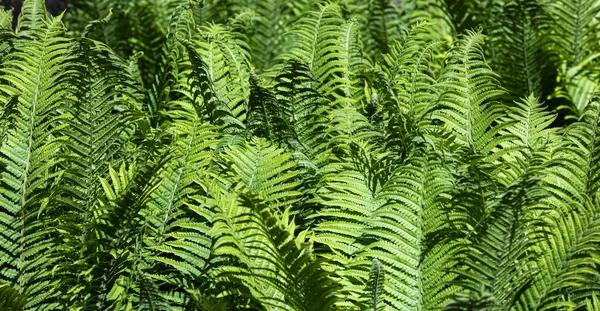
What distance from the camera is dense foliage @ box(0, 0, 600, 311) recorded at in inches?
73.0

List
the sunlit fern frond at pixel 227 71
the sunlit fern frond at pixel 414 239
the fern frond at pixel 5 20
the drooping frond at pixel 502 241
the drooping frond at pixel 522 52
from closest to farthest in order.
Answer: the drooping frond at pixel 502 241, the sunlit fern frond at pixel 414 239, the sunlit fern frond at pixel 227 71, the fern frond at pixel 5 20, the drooping frond at pixel 522 52

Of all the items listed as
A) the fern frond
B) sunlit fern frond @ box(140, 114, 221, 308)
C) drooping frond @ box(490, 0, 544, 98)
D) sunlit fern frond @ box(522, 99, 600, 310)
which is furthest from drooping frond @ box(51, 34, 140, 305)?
drooping frond @ box(490, 0, 544, 98)

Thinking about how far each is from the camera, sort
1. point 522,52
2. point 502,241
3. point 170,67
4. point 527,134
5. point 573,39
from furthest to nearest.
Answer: point 573,39
point 522,52
point 170,67
point 527,134
point 502,241

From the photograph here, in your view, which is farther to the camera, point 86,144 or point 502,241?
point 86,144

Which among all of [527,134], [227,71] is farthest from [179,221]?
[527,134]

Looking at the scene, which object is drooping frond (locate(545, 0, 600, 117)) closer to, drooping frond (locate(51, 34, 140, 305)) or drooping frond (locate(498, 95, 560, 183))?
drooping frond (locate(498, 95, 560, 183))

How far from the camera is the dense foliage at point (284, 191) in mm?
1854

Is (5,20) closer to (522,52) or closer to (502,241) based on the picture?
(502,241)

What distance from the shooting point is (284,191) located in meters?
2.34

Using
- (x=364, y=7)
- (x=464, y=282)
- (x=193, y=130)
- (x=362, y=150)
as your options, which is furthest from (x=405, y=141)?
(x=364, y=7)

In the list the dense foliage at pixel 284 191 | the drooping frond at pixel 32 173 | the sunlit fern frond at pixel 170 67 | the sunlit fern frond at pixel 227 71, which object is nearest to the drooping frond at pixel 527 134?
the dense foliage at pixel 284 191

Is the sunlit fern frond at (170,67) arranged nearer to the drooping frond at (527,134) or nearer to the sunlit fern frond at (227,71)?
the sunlit fern frond at (227,71)

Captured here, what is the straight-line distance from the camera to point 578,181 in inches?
85.8

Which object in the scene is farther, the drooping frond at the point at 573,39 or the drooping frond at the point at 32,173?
the drooping frond at the point at 573,39
